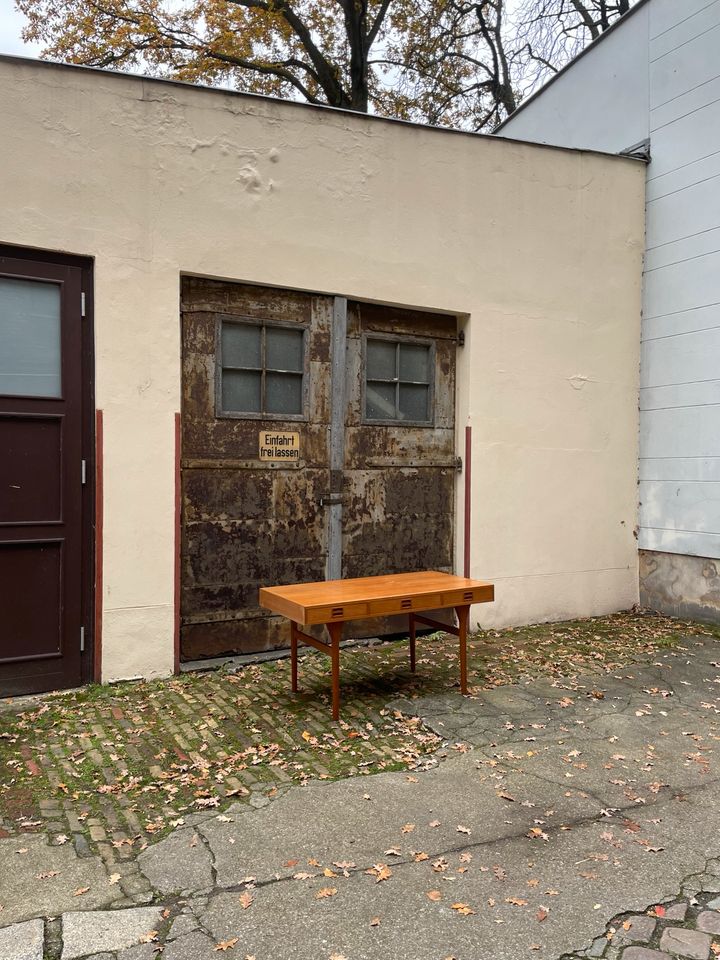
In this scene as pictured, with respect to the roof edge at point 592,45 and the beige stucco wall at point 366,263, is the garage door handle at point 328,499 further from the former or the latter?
the roof edge at point 592,45

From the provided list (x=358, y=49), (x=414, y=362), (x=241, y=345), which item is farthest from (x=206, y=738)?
(x=358, y=49)

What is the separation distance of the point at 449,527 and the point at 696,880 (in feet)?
12.0

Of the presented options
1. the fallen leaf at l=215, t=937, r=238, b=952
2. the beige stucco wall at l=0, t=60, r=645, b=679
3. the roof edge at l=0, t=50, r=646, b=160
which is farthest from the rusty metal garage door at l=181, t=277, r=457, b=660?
the fallen leaf at l=215, t=937, r=238, b=952

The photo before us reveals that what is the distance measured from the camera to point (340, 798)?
3.20m

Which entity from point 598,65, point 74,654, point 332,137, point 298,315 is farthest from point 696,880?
point 598,65

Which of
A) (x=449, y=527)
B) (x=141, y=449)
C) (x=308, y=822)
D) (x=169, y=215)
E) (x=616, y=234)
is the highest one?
(x=616, y=234)

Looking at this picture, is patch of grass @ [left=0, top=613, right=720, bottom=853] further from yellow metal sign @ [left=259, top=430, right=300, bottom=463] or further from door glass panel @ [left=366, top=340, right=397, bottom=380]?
door glass panel @ [left=366, top=340, right=397, bottom=380]

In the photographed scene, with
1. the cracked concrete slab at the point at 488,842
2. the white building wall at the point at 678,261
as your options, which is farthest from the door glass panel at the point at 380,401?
the white building wall at the point at 678,261

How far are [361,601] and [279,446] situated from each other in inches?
67.6

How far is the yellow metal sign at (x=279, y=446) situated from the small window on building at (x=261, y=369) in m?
0.15

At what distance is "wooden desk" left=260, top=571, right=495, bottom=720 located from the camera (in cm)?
387

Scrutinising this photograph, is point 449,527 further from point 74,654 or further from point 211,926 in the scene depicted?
point 211,926

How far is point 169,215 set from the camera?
4.79m

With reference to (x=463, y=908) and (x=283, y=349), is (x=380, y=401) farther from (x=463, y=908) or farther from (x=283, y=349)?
(x=463, y=908)
